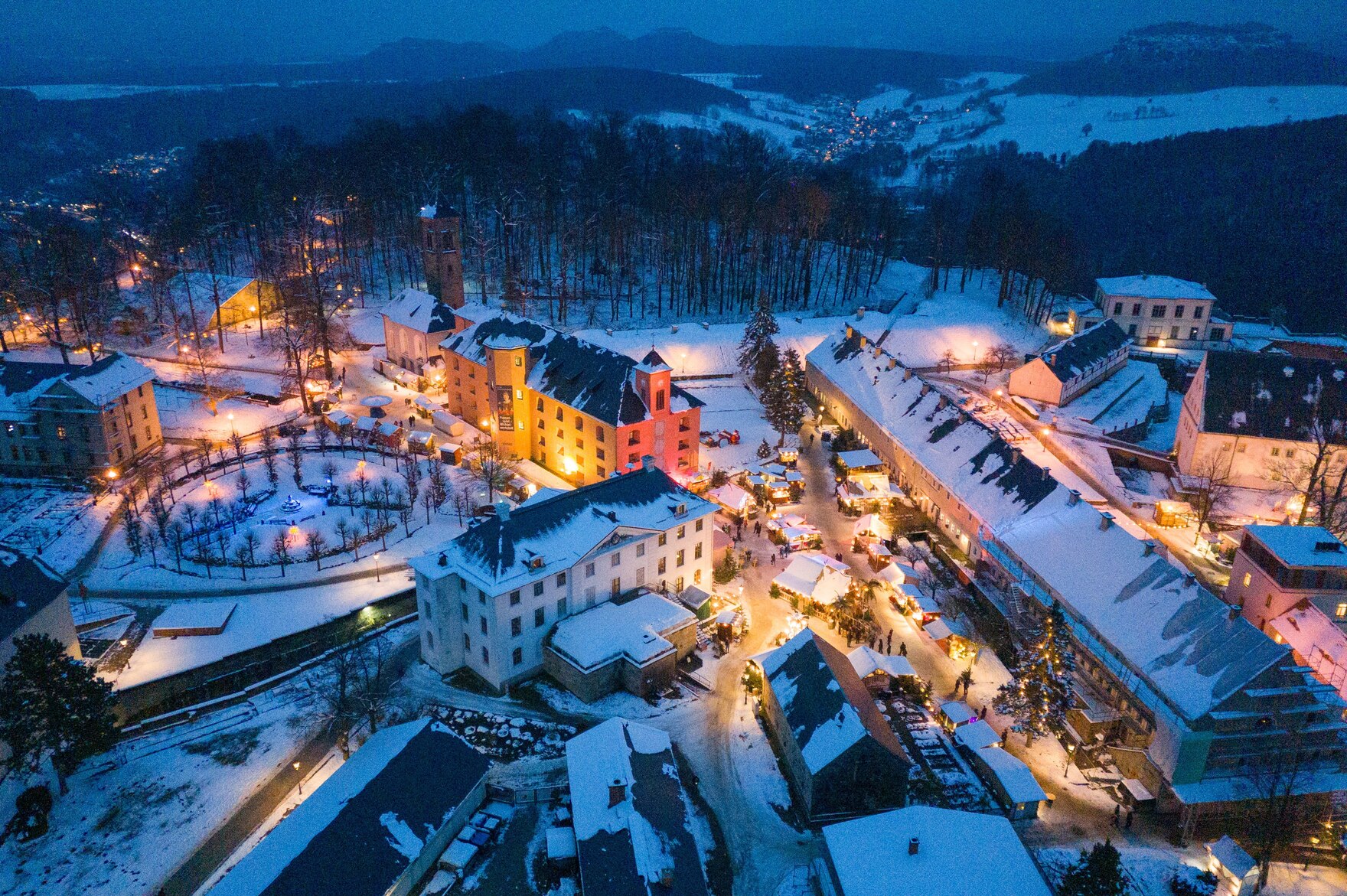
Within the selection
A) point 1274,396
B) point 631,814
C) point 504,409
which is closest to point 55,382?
point 504,409

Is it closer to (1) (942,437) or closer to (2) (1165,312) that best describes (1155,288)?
(2) (1165,312)

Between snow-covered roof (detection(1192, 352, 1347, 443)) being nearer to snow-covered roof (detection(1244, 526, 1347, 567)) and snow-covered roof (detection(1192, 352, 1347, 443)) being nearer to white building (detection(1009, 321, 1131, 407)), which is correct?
white building (detection(1009, 321, 1131, 407))

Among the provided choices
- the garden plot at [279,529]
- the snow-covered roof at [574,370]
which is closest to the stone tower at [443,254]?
the snow-covered roof at [574,370]

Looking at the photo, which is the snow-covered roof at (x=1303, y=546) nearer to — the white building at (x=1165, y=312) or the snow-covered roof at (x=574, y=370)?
the snow-covered roof at (x=574, y=370)

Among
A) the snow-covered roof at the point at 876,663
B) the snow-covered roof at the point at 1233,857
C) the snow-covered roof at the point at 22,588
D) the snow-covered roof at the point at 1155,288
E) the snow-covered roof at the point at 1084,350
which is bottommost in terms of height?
the snow-covered roof at the point at 1233,857

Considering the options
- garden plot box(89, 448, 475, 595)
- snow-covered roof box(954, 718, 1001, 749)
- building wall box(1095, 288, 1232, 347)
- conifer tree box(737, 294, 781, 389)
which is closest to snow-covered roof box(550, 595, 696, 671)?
snow-covered roof box(954, 718, 1001, 749)

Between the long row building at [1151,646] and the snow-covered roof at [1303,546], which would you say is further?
the snow-covered roof at [1303,546]

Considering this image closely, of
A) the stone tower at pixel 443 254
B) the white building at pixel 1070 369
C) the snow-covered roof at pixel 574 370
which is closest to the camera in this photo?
the snow-covered roof at pixel 574 370

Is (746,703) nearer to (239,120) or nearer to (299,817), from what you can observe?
(299,817)
